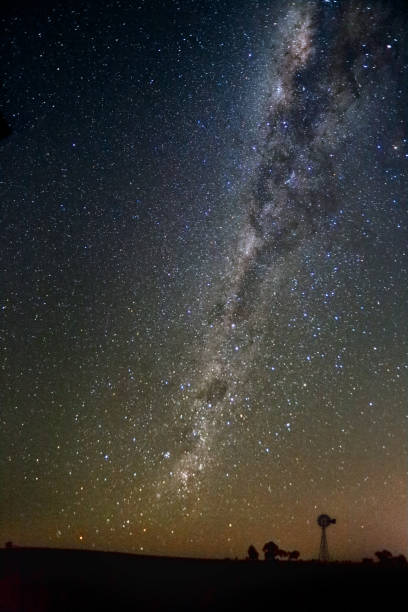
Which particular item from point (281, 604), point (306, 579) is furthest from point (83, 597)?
point (306, 579)

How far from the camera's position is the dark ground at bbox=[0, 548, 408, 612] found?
7.90 m

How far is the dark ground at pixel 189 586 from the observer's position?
790 centimetres

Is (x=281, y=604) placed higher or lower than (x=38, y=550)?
lower

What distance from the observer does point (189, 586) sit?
862cm

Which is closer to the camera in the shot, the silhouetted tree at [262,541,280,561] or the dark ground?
the dark ground

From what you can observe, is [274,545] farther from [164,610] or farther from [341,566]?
[164,610]

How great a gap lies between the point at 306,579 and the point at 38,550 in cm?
584

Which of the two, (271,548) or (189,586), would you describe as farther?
(271,548)

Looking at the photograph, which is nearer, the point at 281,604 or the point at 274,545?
the point at 281,604

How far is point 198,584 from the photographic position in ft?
28.5

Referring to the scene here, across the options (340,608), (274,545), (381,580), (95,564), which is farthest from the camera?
(274,545)

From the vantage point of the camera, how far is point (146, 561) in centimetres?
1049

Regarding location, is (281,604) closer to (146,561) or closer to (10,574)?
(146,561)

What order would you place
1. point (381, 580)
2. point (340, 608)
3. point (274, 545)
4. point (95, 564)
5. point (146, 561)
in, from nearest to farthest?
point (340, 608) → point (381, 580) → point (95, 564) → point (146, 561) → point (274, 545)
